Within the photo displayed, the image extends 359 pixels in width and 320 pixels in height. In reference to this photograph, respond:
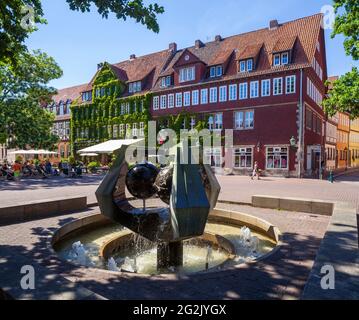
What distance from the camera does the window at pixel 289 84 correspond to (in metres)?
29.2

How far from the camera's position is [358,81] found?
18125mm

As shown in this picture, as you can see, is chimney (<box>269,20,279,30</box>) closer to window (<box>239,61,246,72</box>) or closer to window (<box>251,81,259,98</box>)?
window (<box>239,61,246,72</box>)

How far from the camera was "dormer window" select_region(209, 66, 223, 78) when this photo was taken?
34.6 metres

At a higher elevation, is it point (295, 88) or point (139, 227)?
point (295, 88)

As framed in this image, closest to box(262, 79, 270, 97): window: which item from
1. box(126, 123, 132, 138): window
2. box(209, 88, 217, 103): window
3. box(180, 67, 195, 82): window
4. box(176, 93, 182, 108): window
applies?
box(209, 88, 217, 103): window

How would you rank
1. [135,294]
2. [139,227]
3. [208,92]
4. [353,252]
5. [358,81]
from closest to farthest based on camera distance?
1. [135,294]
2. [353,252]
3. [139,227]
4. [358,81]
5. [208,92]

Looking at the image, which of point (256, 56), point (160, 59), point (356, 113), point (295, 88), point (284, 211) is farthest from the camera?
point (160, 59)

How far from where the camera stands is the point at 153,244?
828cm

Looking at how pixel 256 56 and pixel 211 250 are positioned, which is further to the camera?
pixel 256 56

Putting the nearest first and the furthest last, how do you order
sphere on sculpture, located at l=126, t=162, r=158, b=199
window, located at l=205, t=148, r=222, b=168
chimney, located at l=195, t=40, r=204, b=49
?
sphere on sculpture, located at l=126, t=162, r=158, b=199, window, located at l=205, t=148, r=222, b=168, chimney, located at l=195, t=40, r=204, b=49

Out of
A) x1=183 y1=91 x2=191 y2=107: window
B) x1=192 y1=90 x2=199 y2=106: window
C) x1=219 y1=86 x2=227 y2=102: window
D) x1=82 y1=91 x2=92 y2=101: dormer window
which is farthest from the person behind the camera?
x1=82 y1=91 x2=92 y2=101: dormer window

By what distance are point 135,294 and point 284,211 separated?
7.81 metres

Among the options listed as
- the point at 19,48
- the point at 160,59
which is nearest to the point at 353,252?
the point at 19,48

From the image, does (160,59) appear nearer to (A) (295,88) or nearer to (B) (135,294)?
(A) (295,88)
